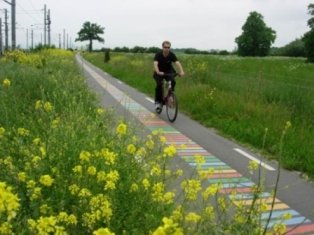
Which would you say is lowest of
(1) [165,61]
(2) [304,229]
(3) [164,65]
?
(2) [304,229]

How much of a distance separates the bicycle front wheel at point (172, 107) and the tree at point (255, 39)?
367 feet

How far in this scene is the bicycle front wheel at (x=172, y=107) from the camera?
1251cm

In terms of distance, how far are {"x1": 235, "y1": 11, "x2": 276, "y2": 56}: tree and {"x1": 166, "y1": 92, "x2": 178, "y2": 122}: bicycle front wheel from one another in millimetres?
111814

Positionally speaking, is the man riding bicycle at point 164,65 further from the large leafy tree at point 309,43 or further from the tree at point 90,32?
the tree at point 90,32

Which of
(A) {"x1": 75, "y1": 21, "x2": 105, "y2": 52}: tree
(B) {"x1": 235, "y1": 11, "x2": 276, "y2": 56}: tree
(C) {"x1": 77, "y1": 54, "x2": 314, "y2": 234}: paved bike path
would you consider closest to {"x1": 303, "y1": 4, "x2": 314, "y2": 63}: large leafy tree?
(B) {"x1": 235, "y1": 11, "x2": 276, "y2": 56}: tree

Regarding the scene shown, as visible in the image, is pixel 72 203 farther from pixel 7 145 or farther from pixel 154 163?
pixel 7 145

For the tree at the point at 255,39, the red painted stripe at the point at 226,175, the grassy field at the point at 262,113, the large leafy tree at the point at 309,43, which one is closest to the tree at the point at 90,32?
the tree at the point at 255,39

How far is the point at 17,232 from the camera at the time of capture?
2984 mm

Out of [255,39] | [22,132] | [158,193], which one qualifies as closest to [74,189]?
[158,193]

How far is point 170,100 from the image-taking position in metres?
12.8

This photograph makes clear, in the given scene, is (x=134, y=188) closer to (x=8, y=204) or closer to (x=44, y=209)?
(x=44, y=209)

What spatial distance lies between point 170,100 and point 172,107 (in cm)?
20

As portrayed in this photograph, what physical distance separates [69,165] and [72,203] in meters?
0.60

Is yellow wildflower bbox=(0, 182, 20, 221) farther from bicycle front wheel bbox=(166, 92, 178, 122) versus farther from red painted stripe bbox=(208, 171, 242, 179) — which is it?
bicycle front wheel bbox=(166, 92, 178, 122)
